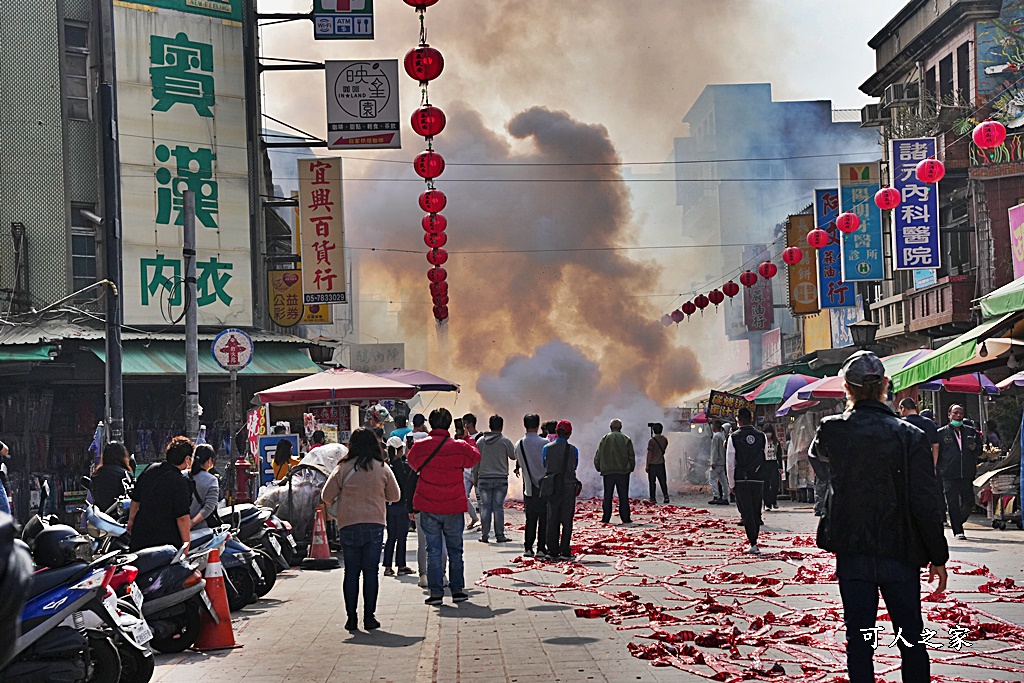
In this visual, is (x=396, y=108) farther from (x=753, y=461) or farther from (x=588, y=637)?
(x=588, y=637)

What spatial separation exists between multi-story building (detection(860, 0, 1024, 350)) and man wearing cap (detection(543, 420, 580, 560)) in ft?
50.9

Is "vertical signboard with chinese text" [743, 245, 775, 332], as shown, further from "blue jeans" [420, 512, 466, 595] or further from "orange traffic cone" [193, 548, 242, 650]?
"orange traffic cone" [193, 548, 242, 650]

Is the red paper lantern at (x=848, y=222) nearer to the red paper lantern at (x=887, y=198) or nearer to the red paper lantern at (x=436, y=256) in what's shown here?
the red paper lantern at (x=887, y=198)

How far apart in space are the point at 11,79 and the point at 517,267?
1729 cm

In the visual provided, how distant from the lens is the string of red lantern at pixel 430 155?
16.8m

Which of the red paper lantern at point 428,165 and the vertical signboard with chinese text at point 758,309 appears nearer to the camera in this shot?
the red paper lantern at point 428,165

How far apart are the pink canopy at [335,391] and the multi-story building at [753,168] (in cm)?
4594

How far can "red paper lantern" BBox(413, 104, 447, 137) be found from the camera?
1803 centimetres

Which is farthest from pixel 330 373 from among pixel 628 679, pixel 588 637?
pixel 628 679

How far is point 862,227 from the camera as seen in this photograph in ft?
112

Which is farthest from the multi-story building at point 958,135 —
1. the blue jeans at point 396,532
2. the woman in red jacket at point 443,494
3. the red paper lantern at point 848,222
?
the woman in red jacket at point 443,494

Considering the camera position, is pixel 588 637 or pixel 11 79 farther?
pixel 11 79

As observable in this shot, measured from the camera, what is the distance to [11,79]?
26.5 metres

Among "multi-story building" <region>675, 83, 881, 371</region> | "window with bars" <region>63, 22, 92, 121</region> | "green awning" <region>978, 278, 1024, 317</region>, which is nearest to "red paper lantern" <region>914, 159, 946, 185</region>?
"green awning" <region>978, 278, 1024, 317</region>
